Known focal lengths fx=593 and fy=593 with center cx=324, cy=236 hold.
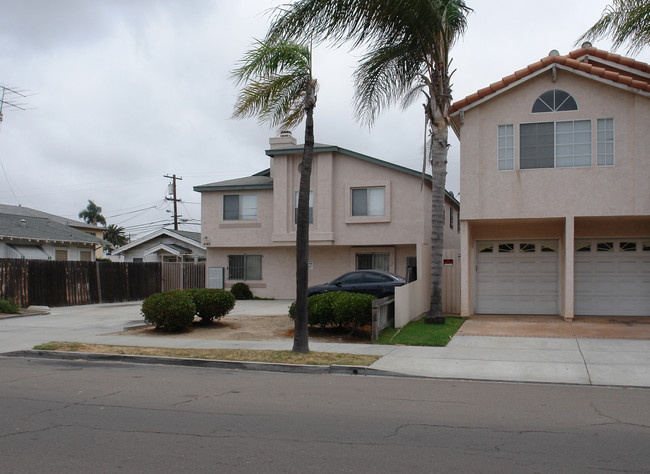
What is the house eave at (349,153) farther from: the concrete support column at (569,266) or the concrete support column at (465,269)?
the concrete support column at (569,266)

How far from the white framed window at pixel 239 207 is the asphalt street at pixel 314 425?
62.7 ft

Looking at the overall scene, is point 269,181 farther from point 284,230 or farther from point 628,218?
point 628,218

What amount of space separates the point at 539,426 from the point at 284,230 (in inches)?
840

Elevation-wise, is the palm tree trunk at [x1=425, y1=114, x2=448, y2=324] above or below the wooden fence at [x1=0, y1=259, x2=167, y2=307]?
above

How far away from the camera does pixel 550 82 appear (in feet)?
54.5

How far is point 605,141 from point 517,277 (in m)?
4.92

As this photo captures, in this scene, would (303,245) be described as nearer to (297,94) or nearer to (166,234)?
(297,94)

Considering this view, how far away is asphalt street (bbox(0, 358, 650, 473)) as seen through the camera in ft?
17.9

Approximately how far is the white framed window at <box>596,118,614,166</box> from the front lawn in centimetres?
589

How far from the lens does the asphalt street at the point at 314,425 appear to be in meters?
5.47

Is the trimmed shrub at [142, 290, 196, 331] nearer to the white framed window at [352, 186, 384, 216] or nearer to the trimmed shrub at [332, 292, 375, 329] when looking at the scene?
the trimmed shrub at [332, 292, 375, 329]

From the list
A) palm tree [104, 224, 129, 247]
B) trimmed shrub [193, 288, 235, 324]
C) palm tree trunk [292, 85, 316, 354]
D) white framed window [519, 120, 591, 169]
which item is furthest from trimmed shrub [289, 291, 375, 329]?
palm tree [104, 224, 129, 247]

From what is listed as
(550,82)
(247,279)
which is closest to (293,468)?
(550,82)

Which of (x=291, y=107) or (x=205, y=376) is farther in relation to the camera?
(x=291, y=107)
